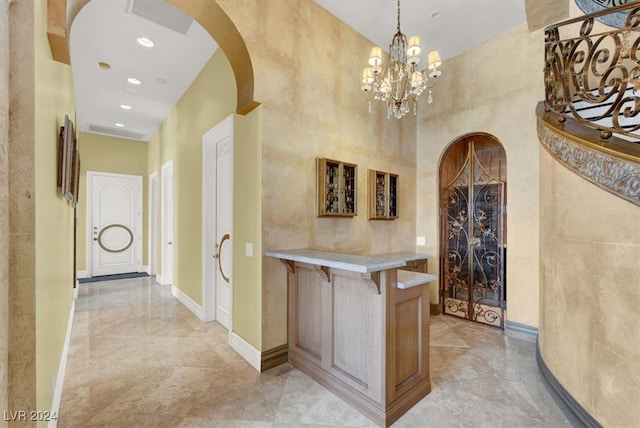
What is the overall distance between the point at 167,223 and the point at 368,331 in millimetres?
5045

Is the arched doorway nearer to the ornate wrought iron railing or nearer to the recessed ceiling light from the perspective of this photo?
the ornate wrought iron railing

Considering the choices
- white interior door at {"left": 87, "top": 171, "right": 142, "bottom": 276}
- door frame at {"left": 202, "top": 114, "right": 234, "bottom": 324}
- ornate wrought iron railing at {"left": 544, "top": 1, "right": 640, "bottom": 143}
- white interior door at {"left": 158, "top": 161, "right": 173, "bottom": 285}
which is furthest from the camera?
white interior door at {"left": 87, "top": 171, "right": 142, "bottom": 276}

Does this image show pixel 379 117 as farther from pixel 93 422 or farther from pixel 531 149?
pixel 93 422

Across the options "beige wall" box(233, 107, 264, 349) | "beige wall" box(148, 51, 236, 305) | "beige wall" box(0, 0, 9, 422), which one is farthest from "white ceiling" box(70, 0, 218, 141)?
"beige wall" box(0, 0, 9, 422)

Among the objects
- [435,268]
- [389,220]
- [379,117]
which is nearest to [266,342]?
[389,220]

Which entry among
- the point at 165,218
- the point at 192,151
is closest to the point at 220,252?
the point at 192,151

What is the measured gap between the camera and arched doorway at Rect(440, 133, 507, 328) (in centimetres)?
367

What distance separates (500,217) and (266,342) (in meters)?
3.24

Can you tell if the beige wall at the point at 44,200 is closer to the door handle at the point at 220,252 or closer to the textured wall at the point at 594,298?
the door handle at the point at 220,252

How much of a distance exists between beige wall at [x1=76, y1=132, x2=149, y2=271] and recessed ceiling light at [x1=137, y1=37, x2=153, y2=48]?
14.5 feet

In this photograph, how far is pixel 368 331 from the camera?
2.01 m

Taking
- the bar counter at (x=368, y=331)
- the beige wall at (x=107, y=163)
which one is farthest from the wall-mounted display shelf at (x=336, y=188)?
Result: the beige wall at (x=107, y=163)

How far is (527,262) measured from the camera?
338cm

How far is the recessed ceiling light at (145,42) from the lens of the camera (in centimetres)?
340
